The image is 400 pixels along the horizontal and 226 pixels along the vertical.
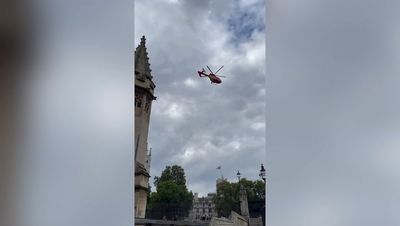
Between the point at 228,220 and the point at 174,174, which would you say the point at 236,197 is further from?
the point at 174,174

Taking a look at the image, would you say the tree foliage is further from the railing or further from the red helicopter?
the red helicopter

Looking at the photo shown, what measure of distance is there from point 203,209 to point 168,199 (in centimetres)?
29

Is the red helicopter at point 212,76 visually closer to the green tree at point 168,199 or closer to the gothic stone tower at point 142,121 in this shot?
the gothic stone tower at point 142,121

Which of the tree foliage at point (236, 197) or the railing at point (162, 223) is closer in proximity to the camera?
the tree foliage at point (236, 197)

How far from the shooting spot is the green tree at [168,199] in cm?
285

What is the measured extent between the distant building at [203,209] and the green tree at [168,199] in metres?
0.04

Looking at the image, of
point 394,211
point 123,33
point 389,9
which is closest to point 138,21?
point 123,33

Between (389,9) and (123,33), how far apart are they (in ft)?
3.06

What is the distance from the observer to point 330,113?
4.36ft

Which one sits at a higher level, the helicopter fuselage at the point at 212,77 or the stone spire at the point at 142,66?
the stone spire at the point at 142,66

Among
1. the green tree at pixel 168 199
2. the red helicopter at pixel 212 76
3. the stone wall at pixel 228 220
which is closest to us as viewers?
the red helicopter at pixel 212 76

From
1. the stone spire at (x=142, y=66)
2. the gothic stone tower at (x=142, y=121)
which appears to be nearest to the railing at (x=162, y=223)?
the gothic stone tower at (x=142, y=121)

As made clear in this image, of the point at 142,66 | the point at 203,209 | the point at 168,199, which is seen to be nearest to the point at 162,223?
the point at 168,199

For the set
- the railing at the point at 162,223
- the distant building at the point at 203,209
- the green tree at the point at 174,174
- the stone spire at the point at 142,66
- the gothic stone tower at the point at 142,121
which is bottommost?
the railing at the point at 162,223
